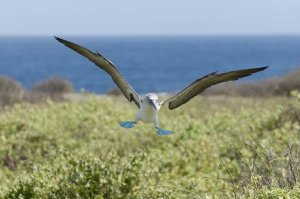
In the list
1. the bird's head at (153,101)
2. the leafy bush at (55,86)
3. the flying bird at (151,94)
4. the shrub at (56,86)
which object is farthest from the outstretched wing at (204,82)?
the shrub at (56,86)

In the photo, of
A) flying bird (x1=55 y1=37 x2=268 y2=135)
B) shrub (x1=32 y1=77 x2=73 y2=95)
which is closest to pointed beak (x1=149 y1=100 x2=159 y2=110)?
flying bird (x1=55 y1=37 x2=268 y2=135)

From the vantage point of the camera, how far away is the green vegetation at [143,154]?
598 centimetres

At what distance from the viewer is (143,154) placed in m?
6.57

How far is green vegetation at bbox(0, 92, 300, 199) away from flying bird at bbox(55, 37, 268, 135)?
2.75 feet

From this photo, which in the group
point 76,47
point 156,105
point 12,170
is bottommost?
point 12,170

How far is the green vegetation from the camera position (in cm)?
598

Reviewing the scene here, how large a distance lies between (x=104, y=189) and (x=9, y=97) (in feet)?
36.8

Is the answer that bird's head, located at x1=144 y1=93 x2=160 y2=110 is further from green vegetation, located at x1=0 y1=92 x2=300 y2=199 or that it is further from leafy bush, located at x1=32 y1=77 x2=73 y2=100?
leafy bush, located at x1=32 y1=77 x2=73 y2=100

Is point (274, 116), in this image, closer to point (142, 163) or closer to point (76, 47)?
point (142, 163)

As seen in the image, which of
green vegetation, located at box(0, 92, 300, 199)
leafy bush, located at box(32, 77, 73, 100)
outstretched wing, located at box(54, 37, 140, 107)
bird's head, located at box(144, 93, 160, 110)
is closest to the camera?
bird's head, located at box(144, 93, 160, 110)

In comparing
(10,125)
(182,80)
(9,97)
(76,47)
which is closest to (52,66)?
(182,80)

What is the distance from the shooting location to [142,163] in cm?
677

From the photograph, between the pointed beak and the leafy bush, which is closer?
the pointed beak

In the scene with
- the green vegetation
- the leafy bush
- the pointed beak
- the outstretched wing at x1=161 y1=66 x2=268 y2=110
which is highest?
the leafy bush
